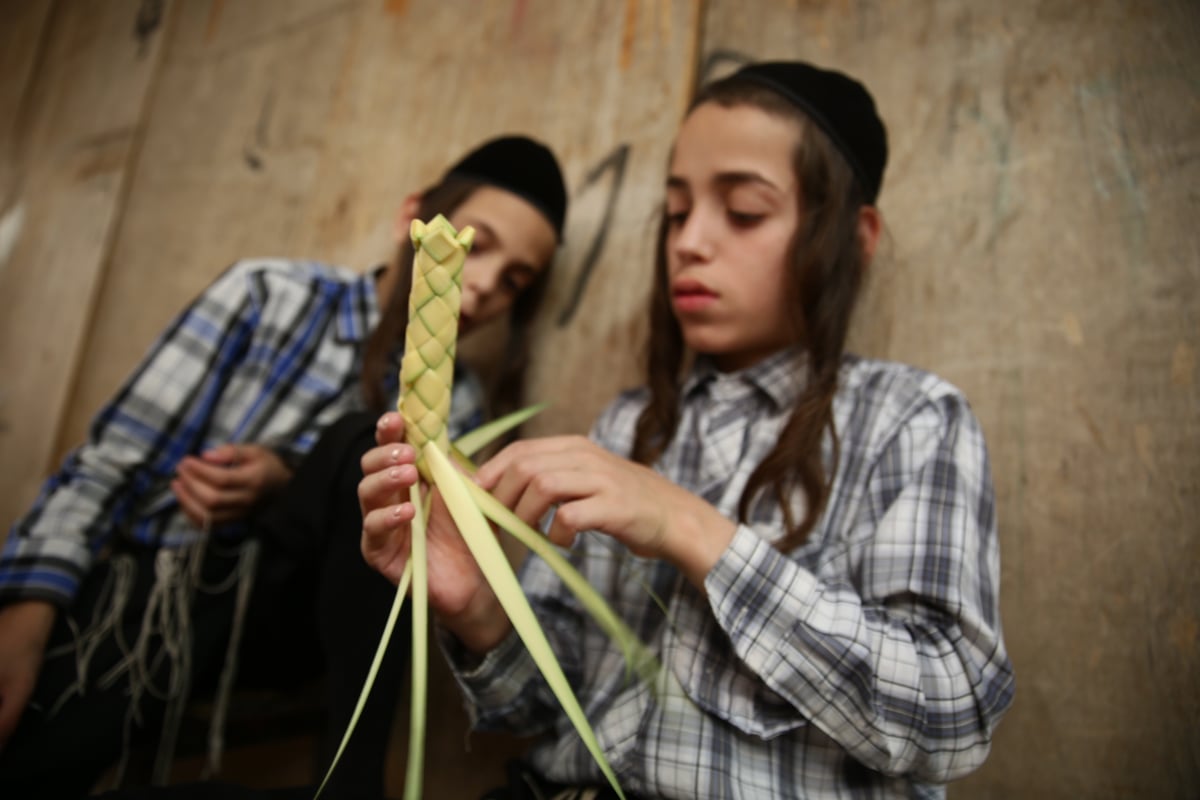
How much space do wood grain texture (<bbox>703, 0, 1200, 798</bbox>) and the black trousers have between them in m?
0.73

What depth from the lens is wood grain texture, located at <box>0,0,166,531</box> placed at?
2.08m

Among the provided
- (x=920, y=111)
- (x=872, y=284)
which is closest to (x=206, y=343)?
(x=872, y=284)

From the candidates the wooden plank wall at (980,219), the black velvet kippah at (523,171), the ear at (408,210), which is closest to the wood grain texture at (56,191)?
the wooden plank wall at (980,219)

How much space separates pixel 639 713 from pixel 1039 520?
1.87 feet

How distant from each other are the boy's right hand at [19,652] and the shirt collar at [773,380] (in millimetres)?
923

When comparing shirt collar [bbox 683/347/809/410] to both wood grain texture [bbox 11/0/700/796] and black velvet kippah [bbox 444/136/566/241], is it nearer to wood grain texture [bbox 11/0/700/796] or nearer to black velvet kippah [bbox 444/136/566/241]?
wood grain texture [bbox 11/0/700/796]

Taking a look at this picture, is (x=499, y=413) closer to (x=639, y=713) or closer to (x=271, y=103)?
(x=639, y=713)

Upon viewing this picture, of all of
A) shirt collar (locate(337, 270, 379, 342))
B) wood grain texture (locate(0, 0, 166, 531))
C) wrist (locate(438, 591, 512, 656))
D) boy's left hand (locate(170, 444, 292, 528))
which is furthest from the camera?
wood grain texture (locate(0, 0, 166, 531))

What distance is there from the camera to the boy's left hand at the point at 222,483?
2.93ft

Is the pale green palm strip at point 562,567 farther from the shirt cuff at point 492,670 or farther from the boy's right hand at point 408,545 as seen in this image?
the shirt cuff at point 492,670

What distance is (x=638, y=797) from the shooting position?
0.63 m

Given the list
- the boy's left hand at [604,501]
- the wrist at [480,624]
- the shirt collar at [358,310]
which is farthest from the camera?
the shirt collar at [358,310]

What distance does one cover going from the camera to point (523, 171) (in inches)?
43.7

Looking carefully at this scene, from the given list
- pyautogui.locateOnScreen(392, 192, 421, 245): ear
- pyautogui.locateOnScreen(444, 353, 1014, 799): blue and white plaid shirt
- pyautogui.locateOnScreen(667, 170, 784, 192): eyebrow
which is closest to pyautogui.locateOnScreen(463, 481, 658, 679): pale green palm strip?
pyautogui.locateOnScreen(444, 353, 1014, 799): blue and white plaid shirt
